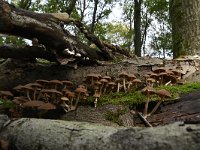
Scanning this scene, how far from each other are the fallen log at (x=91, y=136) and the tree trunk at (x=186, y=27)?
458 cm

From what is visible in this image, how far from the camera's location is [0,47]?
5.04 m

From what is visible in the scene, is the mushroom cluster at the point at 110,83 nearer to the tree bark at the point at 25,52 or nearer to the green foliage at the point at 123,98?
the green foliage at the point at 123,98

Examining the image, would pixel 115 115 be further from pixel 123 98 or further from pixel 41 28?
pixel 41 28

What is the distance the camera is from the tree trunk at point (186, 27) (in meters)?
6.87

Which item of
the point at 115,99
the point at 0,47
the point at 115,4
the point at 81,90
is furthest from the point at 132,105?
the point at 115,4

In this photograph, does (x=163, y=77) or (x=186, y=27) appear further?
(x=186, y=27)

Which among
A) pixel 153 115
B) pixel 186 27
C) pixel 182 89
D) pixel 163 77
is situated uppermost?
pixel 186 27

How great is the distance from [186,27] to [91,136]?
491 cm

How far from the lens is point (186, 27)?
6957 millimetres

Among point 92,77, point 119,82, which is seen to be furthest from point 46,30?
point 119,82

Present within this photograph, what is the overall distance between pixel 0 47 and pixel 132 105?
2.27 metres

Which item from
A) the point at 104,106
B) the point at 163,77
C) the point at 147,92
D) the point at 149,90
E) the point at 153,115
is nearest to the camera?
the point at 149,90

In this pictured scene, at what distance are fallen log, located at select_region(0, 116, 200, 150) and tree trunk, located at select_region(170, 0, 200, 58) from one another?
458 centimetres

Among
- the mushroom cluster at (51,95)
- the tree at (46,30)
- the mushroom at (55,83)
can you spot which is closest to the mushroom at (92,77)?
the mushroom cluster at (51,95)
